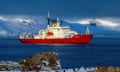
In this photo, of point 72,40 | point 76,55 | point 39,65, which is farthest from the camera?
point 72,40

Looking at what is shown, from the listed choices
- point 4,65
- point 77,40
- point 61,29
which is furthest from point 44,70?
point 61,29

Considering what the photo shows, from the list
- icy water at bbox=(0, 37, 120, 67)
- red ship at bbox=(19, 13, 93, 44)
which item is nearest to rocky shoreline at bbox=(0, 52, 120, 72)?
icy water at bbox=(0, 37, 120, 67)

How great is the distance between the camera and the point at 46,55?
10.8 metres

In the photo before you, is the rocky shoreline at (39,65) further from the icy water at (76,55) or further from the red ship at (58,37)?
the red ship at (58,37)

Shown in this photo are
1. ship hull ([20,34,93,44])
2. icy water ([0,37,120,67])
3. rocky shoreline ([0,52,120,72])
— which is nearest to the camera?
rocky shoreline ([0,52,120,72])

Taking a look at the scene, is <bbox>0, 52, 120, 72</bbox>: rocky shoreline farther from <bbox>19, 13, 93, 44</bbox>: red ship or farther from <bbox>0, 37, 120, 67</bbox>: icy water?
<bbox>19, 13, 93, 44</bbox>: red ship

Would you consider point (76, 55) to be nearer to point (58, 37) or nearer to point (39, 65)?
point (58, 37)

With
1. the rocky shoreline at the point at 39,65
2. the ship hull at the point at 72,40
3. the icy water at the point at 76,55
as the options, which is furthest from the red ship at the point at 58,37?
the rocky shoreline at the point at 39,65

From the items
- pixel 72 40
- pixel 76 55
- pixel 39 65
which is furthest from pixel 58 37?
pixel 39 65

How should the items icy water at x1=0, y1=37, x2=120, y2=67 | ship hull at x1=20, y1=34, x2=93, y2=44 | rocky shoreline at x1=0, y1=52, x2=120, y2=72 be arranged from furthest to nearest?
ship hull at x1=20, y1=34, x2=93, y2=44 → icy water at x1=0, y1=37, x2=120, y2=67 → rocky shoreline at x1=0, y1=52, x2=120, y2=72

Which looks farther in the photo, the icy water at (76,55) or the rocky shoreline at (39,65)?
the icy water at (76,55)

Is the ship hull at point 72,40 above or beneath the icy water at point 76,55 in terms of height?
above

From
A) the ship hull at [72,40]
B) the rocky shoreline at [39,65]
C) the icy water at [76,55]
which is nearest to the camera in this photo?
the rocky shoreline at [39,65]

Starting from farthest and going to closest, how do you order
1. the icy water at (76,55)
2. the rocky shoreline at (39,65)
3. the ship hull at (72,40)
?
the ship hull at (72,40) < the icy water at (76,55) < the rocky shoreline at (39,65)
